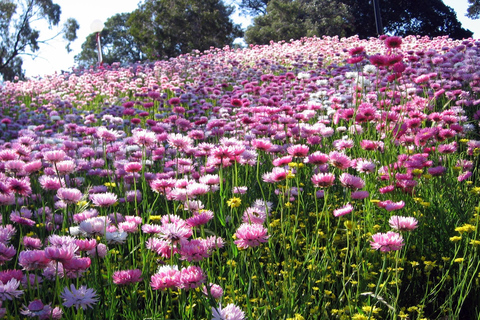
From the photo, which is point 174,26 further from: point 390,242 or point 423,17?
point 390,242

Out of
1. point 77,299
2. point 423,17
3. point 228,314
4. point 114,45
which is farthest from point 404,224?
point 114,45

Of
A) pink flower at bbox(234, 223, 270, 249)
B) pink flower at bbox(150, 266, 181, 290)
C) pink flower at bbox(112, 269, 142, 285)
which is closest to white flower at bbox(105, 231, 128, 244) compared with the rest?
pink flower at bbox(112, 269, 142, 285)

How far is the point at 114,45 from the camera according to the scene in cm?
4125

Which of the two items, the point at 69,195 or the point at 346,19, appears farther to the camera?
the point at 346,19

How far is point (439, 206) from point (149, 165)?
7.10ft

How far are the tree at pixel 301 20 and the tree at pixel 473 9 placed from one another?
526 cm

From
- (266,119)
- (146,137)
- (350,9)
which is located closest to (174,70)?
(266,119)

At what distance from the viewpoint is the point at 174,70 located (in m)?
11.2

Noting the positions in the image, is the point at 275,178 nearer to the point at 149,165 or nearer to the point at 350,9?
the point at 149,165

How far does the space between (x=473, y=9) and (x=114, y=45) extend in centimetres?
3186

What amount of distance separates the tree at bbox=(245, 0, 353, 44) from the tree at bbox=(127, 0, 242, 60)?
3.01m

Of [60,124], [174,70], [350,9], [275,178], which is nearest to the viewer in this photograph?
[275,178]

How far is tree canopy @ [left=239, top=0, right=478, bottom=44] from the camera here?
21266 millimetres

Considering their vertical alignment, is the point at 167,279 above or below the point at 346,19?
below
